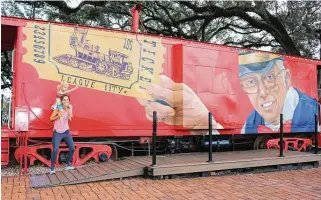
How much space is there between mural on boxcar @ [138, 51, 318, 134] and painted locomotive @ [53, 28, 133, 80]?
0.76 metres

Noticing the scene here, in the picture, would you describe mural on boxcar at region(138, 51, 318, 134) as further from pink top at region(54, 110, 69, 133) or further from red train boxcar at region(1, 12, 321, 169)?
pink top at region(54, 110, 69, 133)

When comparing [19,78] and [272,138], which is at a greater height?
[19,78]

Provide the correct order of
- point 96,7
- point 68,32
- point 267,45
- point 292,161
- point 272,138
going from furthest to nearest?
point 267,45 < point 96,7 < point 272,138 < point 292,161 < point 68,32

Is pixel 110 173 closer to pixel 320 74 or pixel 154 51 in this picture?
pixel 154 51

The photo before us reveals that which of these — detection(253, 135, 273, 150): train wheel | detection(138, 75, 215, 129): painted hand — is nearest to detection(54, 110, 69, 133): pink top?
detection(138, 75, 215, 129): painted hand

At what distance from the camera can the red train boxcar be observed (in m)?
7.30

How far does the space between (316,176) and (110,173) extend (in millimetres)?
4173

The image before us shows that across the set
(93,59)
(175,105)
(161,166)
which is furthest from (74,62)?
(161,166)

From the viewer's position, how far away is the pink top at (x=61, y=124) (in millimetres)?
7009

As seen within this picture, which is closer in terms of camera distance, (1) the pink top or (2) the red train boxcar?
(1) the pink top

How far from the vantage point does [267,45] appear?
1950cm

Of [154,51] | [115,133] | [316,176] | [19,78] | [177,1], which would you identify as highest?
[177,1]

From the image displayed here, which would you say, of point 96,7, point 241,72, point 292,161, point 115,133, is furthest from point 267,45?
point 115,133

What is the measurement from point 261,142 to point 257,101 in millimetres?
1392
